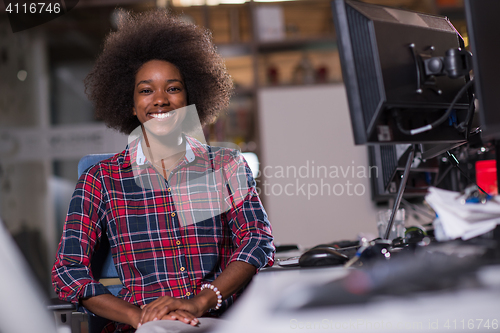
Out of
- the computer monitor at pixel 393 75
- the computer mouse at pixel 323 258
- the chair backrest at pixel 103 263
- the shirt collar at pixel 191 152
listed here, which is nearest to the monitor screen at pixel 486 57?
the computer monitor at pixel 393 75

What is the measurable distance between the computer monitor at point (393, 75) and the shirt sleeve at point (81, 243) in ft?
2.41

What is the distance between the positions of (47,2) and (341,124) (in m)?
1.98

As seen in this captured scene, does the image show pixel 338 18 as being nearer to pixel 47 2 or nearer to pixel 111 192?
pixel 111 192

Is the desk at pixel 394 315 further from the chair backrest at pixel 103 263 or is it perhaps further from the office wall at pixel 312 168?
the office wall at pixel 312 168

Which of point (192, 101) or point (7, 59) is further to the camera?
point (7, 59)

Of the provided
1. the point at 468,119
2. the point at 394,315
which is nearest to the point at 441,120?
the point at 468,119

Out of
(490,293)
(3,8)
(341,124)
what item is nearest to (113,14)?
(3,8)

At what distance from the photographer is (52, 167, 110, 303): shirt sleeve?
1.01 m

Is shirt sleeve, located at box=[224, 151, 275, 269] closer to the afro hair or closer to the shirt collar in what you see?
the shirt collar

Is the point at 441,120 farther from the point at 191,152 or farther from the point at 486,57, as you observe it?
the point at 191,152

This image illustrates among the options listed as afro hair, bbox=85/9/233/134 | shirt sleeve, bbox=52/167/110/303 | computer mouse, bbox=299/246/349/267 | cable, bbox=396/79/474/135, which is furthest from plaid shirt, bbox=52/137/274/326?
cable, bbox=396/79/474/135

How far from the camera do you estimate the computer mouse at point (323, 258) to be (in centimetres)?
82

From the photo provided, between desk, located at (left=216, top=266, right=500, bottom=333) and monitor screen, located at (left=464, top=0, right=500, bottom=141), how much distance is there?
303 millimetres

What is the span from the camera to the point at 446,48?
875 mm
